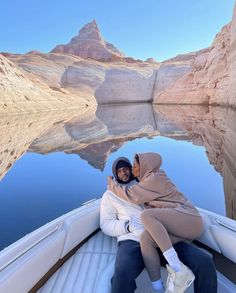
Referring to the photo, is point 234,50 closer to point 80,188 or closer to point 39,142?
point 39,142

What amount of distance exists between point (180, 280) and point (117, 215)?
0.95 m

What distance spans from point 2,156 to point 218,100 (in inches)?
1004

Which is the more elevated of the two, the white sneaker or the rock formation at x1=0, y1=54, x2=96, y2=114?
the rock formation at x1=0, y1=54, x2=96, y2=114

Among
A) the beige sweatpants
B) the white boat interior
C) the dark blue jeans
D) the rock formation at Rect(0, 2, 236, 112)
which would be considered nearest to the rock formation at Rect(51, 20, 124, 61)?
the rock formation at Rect(0, 2, 236, 112)

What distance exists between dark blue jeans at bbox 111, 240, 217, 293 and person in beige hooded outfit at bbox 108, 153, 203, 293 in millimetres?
75

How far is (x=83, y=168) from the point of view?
23.9 feet

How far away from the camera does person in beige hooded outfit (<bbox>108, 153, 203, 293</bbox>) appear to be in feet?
6.74

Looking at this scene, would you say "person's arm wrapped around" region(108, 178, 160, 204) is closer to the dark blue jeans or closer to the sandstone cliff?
the dark blue jeans

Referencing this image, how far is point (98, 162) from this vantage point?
7.84 metres

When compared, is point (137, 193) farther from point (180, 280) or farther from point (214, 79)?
point (214, 79)

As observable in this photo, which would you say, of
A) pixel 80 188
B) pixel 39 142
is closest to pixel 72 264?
pixel 80 188

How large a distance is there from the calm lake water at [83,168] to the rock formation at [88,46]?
85715 mm

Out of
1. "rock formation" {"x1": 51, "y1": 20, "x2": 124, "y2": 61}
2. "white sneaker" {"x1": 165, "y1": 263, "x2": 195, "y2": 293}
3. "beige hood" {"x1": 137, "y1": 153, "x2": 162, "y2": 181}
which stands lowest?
"white sneaker" {"x1": 165, "y1": 263, "x2": 195, "y2": 293}

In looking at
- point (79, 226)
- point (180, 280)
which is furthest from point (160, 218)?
point (79, 226)
